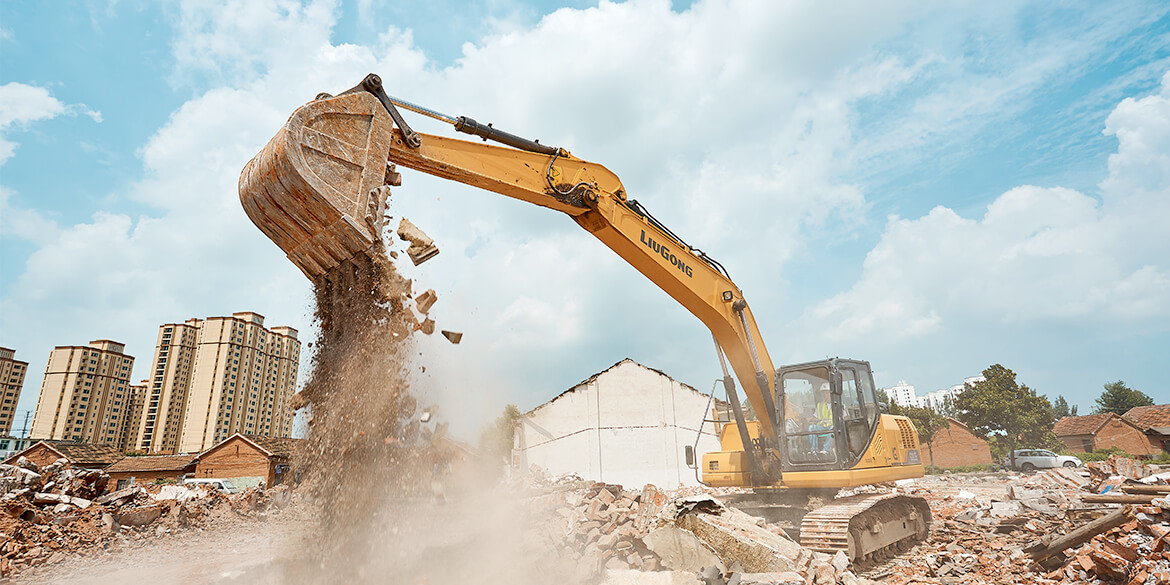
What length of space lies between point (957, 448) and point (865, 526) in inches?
1585

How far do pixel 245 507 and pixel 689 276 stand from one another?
17.8 metres

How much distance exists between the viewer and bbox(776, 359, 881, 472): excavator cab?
843cm

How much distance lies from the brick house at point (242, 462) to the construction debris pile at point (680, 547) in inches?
1014

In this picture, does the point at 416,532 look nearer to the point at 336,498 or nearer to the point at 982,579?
the point at 336,498

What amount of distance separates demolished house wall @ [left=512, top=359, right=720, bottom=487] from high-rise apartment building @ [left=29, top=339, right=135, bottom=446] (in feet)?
144

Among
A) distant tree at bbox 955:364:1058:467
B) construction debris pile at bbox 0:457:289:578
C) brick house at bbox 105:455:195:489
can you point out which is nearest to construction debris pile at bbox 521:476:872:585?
construction debris pile at bbox 0:457:289:578

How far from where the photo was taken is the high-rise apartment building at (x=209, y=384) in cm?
4425

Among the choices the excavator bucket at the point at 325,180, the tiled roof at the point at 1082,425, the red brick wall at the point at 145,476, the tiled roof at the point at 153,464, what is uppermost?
the excavator bucket at the point at 325,180

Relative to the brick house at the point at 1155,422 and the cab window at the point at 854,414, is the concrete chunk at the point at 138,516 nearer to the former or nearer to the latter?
the cab window at the point at 854,414

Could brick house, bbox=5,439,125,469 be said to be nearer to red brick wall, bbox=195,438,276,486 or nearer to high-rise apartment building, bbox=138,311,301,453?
red brick wall, bbox=195,438,276,486

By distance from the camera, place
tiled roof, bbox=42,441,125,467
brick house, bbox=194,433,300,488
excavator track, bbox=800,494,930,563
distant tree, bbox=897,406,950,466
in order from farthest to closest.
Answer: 1. distant tree, bbox=897,406,950,466
2. brick house, bbox=194,433,300,488
3. tiled roof, bbox=42,441,125,467
4. excavator track, bbox=800,494,930,563

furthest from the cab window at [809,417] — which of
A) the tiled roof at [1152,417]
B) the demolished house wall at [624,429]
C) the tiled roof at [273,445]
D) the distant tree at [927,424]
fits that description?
the tiled roof at [1152,417]

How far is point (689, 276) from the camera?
841cm

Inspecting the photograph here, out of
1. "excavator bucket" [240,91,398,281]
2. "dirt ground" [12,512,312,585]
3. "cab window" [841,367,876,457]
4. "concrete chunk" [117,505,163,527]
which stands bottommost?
"dirt ground" [12,512,312,585]
